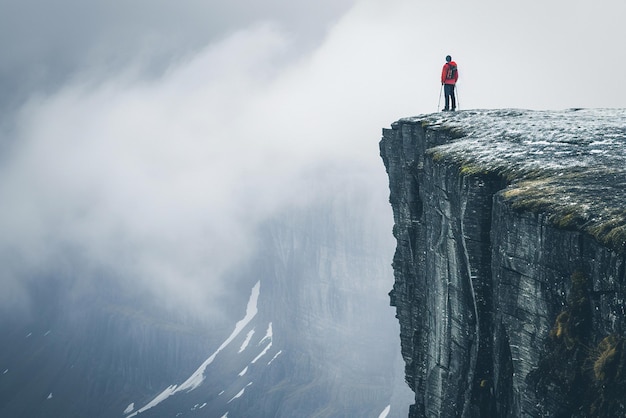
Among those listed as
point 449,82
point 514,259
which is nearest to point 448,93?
point 449,82

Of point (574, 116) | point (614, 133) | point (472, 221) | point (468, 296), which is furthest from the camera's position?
point (574, 116)

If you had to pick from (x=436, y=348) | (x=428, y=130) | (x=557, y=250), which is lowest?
(x=436, y=348)

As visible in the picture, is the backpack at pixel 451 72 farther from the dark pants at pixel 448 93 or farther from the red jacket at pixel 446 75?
the dark pants at pixel 448 93

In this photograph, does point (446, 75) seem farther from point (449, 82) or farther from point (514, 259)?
point (514, 259)

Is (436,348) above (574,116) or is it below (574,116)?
below

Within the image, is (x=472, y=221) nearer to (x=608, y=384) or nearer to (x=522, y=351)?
(x=522, y=351)

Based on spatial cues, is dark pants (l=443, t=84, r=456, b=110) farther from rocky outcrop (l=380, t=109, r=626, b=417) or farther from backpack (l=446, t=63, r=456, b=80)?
rocky outcrop (l=380, t=109, r=626, b=417)

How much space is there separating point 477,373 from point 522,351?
8.03 metres

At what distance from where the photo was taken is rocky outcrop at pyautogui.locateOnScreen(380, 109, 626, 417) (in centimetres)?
3331

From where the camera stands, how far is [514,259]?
38.5m

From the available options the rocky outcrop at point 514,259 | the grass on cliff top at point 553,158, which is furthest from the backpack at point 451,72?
the rocky outcrop at point 514,259

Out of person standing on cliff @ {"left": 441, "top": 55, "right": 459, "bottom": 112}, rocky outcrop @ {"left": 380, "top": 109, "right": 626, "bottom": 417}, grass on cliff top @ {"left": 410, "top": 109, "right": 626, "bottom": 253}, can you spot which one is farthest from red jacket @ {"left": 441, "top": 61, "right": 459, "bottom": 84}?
rocky outcrop @ {"left": 380, "top": 109, "right": 626, "bottom": 417}

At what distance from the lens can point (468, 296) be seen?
47.5 meters

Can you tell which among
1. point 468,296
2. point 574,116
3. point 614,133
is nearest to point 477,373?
point 468,296
